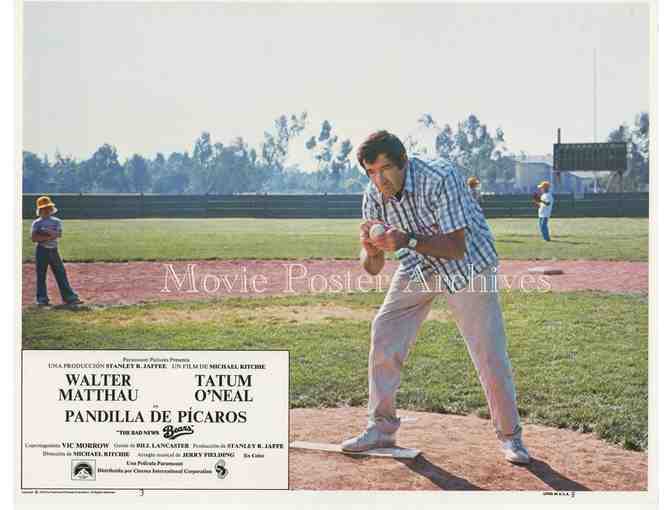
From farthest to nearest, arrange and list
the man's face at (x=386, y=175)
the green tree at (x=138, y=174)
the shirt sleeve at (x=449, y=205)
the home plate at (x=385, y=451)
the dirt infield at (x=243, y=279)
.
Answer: the green tree at (x=138, y=174)
the dirt infield at (x=243, y=279)
the home plate at (x=385, y=451)
the man's face at (x=386, y=175)
the shirt sleeve at (x=449, y=205)

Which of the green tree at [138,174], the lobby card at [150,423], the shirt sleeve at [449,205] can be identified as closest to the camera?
the shirt sleeve at [449,205]

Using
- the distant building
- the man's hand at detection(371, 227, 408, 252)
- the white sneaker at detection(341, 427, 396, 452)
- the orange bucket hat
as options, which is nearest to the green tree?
the orange bucket hat

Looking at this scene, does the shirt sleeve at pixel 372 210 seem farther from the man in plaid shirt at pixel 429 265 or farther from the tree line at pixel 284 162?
the tree line at pixel 284 162

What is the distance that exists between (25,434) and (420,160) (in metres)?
3.06

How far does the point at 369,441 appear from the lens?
5.68 m

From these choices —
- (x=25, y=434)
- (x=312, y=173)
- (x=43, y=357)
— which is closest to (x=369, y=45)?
(x=312, y=173)

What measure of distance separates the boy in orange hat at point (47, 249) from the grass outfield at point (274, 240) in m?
0.10

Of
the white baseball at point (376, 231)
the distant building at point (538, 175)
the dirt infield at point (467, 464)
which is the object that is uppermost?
the distant building at point (538, 175)

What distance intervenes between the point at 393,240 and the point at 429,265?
466mm

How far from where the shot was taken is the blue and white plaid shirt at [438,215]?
5.25 meters

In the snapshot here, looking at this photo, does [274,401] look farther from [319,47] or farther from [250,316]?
[319,47]

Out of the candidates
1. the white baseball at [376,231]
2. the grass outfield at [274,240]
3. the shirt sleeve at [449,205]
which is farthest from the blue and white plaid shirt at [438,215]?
the grass outfield at [274,240]

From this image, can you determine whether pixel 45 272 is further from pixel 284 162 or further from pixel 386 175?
pixel 386 175

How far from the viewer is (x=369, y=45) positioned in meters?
6.39
